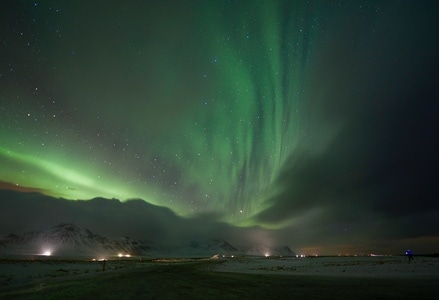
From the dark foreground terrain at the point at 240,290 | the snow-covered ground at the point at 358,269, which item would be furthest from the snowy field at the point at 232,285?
the snow-covered ground at the point at 358,269

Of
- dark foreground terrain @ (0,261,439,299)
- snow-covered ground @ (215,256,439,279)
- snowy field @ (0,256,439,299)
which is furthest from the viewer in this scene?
snow-covered ground @ (215,256,439,279)

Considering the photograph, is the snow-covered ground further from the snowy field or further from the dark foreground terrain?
the dark foreground terrain

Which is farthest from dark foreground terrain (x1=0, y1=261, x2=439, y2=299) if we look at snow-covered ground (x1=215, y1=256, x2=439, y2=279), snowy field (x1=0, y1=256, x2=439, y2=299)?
snow-covered ground (x1=215, y1=256, x2=439, y2=279)

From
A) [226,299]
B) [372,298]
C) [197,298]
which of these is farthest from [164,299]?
[372,298]

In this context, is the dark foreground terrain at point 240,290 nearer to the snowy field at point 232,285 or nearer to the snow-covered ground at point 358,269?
the snowy field at point 232,285

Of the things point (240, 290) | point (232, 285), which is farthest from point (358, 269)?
point (240, 290)

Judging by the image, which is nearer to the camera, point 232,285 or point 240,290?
point 240,290

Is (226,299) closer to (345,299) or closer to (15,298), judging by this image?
(345,299)

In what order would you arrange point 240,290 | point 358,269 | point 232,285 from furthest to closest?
point 358,269 < point 232,285 < point 240,290

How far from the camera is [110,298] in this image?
18.1m

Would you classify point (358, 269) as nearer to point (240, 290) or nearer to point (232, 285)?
point (232, 285)

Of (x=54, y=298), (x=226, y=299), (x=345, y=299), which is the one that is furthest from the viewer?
(x=54, y=298)

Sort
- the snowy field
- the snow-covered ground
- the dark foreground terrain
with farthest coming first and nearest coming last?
the snow-covered ground → the snowy field → the dark foreground terrain

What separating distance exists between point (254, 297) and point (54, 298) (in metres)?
A: 11.8
